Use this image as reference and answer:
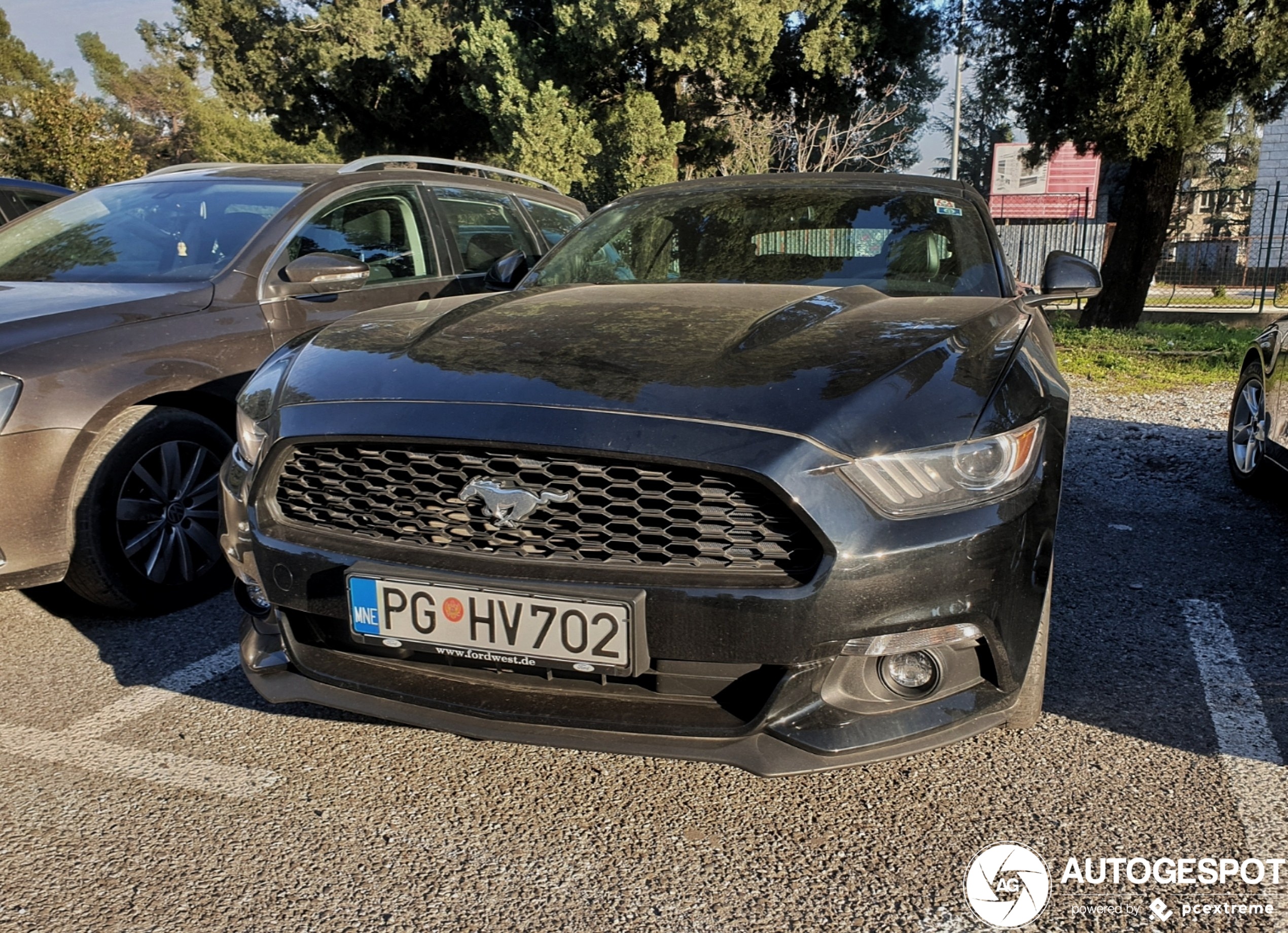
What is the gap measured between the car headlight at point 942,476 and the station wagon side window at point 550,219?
400 cm

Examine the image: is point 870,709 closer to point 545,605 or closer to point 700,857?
point 700,857

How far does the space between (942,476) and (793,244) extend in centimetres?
168

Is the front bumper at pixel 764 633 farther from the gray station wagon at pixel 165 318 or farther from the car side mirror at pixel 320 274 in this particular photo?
the car side mirror at pixel 320 274

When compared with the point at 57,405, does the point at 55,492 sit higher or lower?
lower

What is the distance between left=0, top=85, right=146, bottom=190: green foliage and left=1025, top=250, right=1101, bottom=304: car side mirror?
21.1m

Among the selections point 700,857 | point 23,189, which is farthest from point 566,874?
point 23,189

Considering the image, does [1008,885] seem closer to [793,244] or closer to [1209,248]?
[793,244]

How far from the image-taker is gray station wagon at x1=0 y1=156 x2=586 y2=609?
3.08 m

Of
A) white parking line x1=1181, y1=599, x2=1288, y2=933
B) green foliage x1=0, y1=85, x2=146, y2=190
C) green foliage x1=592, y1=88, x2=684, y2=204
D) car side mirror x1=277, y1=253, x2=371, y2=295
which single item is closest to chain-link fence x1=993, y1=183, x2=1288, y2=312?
green foliage x1=592, y1=88, x2=684, y2=204

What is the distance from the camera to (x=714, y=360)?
2215mm

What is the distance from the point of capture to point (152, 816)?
229cm

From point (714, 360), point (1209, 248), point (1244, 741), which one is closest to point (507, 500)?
point (714, 360)

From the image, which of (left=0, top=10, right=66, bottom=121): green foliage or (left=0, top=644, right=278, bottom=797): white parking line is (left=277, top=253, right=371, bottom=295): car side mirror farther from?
(left=0, top=10, right=66, bottom=121): green foliage

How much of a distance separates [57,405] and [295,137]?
81.5 feet
